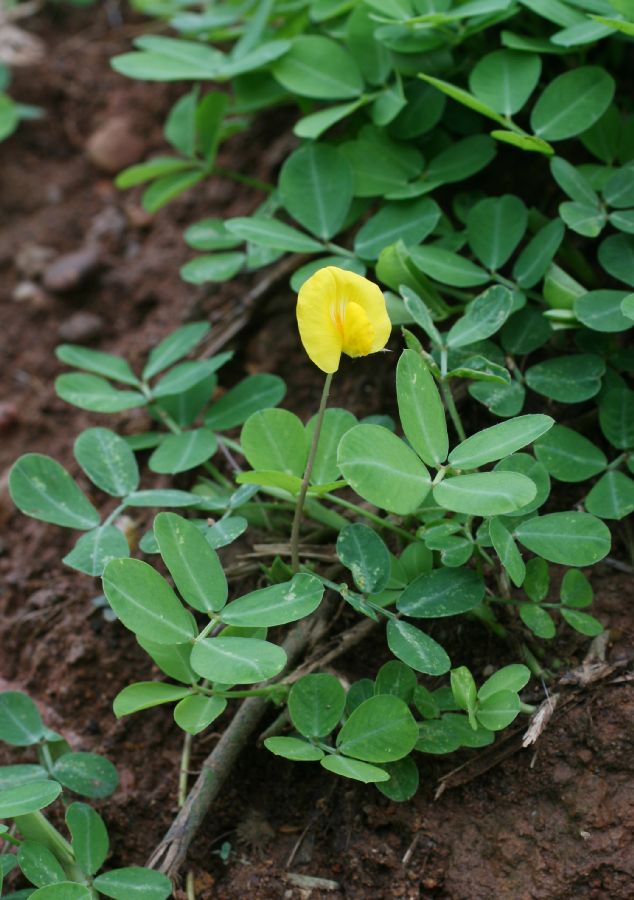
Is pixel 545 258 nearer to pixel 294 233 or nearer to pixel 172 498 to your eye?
pixel 294 233

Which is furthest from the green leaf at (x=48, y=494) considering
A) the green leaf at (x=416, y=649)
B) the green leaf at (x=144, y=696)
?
the green leaf at (x=416, y=649)

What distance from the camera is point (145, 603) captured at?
133 cm

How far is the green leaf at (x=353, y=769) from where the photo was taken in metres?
1.28

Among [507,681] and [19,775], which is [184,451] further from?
[507,681]

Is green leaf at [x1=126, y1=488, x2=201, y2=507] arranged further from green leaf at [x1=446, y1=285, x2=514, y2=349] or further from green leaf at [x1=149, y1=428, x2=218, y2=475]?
green leaf at [x1=446, y1=285, x2=514, y2=349]

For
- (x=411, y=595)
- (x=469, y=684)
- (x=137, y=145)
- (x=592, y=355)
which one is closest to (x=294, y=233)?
(x=592, y=355)

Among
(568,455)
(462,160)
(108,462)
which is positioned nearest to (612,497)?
(568,455)

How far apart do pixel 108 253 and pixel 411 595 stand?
1578 mm

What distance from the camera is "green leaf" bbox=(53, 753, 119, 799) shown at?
1.51 m

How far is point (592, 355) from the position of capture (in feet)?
5.41

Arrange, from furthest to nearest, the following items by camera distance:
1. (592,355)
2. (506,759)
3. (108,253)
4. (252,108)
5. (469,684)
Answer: (108,253), (252,108), (592,355), (506,759), (469,684)

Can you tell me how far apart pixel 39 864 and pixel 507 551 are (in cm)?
83

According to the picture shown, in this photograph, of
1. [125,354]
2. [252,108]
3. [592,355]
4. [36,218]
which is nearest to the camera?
[592,355]

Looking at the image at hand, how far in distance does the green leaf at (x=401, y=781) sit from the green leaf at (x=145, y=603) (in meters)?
0.37
